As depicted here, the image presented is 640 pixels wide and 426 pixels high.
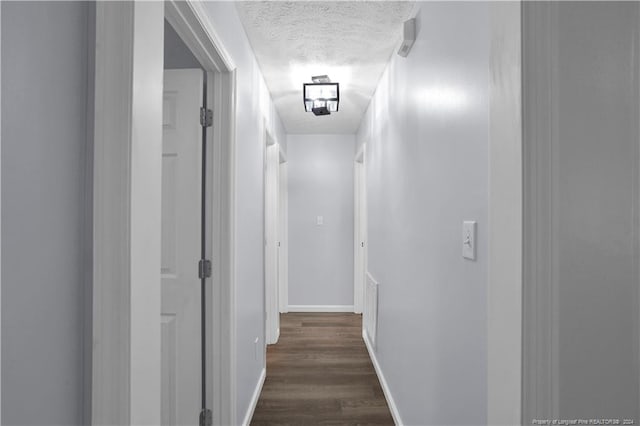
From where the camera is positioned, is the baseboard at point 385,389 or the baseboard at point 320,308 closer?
the baseboard at point 385,389

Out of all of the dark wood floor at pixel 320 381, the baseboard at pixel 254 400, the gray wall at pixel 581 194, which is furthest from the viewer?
the dark wood floor at pixel 320 381

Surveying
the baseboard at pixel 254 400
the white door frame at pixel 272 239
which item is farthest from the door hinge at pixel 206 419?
the white door frame at pixel 272 239

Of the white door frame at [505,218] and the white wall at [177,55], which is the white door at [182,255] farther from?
the white door frame at [505,218]

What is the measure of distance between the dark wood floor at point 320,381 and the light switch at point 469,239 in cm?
165

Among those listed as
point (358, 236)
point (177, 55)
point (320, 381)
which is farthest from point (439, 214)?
point (358, 236)

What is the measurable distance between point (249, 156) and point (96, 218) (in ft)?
5.53

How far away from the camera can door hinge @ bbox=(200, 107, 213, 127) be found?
6.14ft

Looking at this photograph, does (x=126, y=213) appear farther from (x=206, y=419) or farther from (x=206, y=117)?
(x=206, y=419)

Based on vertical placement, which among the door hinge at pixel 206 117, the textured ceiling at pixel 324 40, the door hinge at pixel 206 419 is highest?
the textured ceiling at pixel 324 40

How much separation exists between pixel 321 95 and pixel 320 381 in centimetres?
221

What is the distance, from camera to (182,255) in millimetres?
1859

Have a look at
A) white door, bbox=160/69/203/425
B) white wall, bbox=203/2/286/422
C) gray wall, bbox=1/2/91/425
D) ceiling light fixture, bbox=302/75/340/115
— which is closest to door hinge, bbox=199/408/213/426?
white door, bbox=160/69/203/425

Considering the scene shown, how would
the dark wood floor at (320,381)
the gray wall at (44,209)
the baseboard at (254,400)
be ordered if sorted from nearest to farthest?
the gray wall at (44,209), the baseboard at (254,400), the dark wood floor at (320,381)

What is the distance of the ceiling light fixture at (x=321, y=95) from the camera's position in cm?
293
